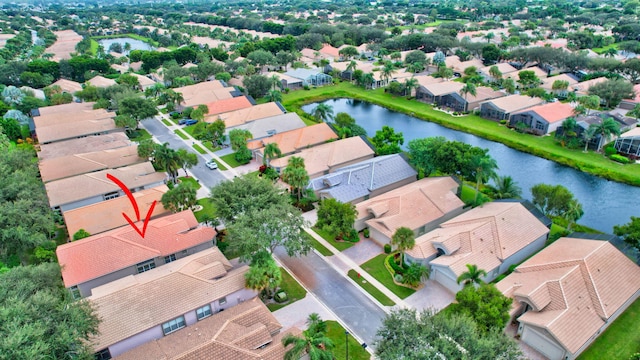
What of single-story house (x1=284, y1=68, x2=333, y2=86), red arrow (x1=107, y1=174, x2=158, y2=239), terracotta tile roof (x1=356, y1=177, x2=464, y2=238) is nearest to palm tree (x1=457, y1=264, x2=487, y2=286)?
terracotta tile roof (x1=356, y1=177, x2=464, y2=238)

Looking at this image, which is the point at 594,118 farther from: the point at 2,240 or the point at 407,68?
the point at 2,240

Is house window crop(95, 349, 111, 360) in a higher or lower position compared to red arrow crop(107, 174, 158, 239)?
lower

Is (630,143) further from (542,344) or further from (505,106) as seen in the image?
(542,344)

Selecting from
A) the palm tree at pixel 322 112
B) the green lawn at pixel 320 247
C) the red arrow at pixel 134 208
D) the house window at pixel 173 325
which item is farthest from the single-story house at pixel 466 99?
the house window at pixel 173 325

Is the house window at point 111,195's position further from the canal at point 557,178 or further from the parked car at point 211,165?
the canal at point 557,178

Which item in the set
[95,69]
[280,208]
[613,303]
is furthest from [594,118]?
[95,69]

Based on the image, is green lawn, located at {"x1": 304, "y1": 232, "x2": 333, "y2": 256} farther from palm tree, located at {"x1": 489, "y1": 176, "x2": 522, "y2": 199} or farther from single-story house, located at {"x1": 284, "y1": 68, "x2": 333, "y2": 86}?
single-story house, located at {"x1": 284, "y1": 68, "x2": 333, "y2": 86}
